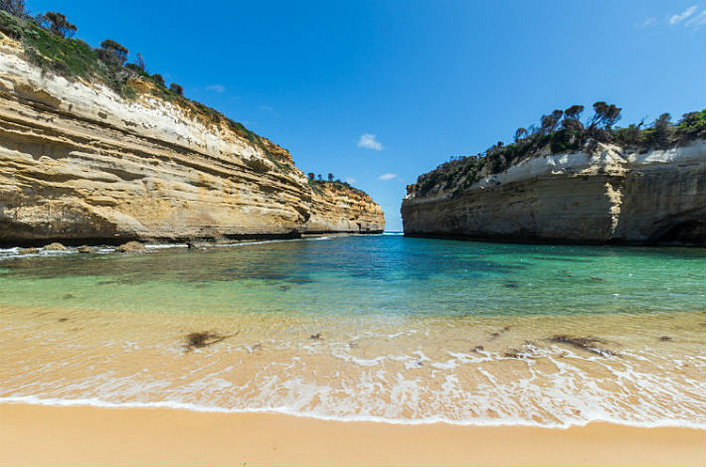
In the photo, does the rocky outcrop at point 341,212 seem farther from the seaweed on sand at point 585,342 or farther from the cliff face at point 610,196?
the seaweed on sand at point 585,342

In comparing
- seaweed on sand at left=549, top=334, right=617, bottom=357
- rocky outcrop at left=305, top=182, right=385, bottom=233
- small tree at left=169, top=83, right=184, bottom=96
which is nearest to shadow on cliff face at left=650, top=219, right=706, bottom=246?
seaweed on sand at left=549, top=334, right=617, bottom=357

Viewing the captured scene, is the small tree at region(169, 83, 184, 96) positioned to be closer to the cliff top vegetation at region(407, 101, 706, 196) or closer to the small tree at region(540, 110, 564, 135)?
the cliff top vegetation at region(407, 101, 706, 196)

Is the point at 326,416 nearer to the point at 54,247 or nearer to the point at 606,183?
the point at 54,247

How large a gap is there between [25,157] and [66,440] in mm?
15510

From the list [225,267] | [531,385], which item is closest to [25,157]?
[225,267]

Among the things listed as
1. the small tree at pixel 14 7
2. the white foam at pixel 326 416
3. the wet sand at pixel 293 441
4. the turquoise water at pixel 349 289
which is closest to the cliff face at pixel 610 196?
the turquoise water at pixel 349 289

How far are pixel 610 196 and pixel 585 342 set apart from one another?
20.5 meters

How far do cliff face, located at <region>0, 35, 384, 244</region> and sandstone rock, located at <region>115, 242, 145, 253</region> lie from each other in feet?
3.97

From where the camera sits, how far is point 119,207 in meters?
13.2

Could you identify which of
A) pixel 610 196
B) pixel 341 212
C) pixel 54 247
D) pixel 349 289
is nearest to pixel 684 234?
pixel 610 196

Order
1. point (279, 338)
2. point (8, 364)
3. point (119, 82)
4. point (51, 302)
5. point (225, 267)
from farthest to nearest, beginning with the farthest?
point (119, 82) → point (225, 267) → point (51, 302) → point (279, 338) → point (8, 364)

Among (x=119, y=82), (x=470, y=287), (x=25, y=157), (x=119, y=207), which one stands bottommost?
(x=470, y=287)

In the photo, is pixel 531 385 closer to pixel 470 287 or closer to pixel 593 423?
pixel 593 423

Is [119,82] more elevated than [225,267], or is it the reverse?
[119,82]
